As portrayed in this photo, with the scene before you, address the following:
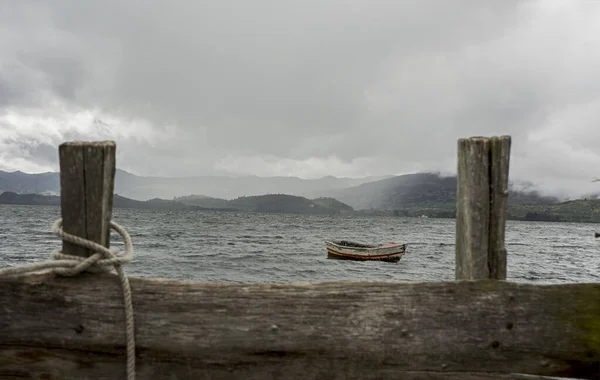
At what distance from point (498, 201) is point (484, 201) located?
0.08 m

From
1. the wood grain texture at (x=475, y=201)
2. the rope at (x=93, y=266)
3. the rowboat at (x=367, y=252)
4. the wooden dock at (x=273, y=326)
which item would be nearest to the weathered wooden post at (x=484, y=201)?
the wood grain texture at (x=475, y=201)

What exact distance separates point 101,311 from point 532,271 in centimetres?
4017

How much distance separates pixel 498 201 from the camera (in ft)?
8.61

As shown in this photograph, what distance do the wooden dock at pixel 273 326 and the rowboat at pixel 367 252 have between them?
37.9 meters

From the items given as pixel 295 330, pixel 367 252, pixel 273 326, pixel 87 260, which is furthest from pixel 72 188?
pixel 367 252

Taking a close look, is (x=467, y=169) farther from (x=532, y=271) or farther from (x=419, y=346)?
(x=532, y=271)

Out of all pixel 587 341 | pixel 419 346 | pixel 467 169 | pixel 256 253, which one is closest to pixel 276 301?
pixel 419 346

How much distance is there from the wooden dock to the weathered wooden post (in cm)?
17

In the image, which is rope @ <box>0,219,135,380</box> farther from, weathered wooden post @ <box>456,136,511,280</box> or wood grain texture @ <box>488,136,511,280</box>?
wood grain texture @ <box>488,136,511,280</box>

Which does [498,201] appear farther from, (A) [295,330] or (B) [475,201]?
(A) [295,330]

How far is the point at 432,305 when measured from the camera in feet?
8.25

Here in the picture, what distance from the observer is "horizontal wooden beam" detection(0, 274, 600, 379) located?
2475mm

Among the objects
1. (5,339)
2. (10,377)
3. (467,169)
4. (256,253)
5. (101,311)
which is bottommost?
(256,253)

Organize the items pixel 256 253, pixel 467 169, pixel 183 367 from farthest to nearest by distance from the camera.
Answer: pixel 256 253
pixel 467 169
pixel 183 367
